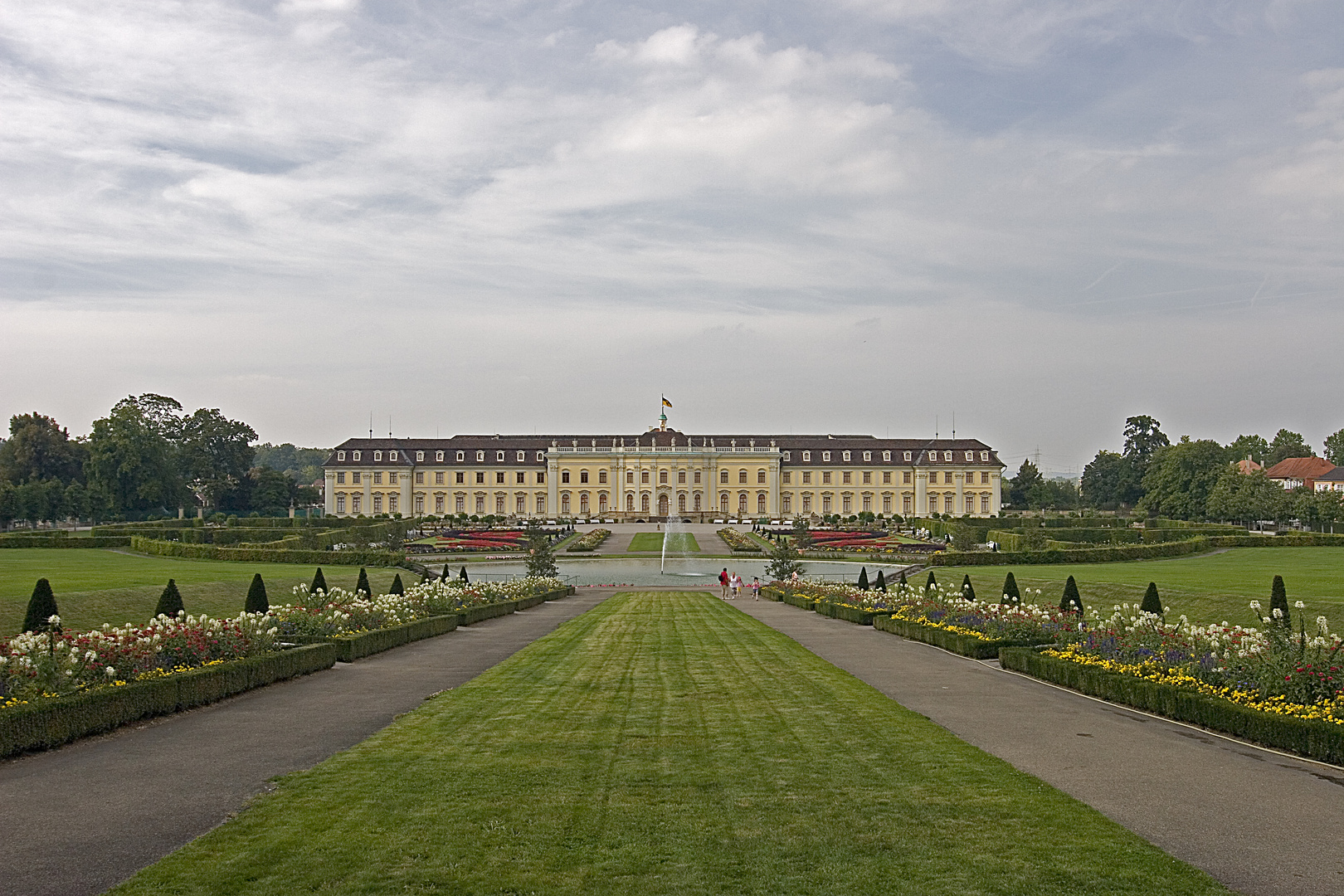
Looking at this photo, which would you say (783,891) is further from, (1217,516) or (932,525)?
(1217,516)

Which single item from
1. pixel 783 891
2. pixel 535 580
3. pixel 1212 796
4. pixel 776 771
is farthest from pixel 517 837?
pixel 535 580

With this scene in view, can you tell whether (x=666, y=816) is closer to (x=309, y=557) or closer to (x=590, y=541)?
(x=309, y=557)

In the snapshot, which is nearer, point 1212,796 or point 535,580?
point 1212,796

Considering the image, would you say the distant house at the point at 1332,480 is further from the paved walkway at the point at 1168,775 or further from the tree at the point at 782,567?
the paved walkway at the point at 1168,775

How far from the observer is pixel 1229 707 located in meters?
11.7

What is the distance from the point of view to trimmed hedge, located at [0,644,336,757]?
33.3ft

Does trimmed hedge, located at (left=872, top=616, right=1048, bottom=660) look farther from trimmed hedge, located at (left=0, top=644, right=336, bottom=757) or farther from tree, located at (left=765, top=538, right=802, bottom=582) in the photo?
tree, located at (left=765, top=538, right=802, bottom=582)

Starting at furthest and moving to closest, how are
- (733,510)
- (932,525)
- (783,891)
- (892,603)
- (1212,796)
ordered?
(733,510)
(932,525)
(892,603)
(1212,796)
(783,891)

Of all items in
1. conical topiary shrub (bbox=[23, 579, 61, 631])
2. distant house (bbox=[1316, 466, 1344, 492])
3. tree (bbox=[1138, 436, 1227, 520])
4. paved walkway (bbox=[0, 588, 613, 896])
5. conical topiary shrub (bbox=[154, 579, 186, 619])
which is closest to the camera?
paved walkway (bbox=[0, 588, 613, 896])

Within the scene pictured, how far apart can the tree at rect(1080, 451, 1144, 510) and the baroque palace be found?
1485 cm

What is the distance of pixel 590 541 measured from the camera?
67000 millimetres

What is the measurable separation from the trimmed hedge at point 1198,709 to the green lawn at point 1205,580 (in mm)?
8814

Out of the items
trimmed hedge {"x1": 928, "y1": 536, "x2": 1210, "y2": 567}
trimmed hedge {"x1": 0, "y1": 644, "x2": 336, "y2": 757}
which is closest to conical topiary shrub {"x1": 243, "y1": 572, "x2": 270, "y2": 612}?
trimmed hedge {"x1": 0, "y1": 644, "x2": 336, "y2": 757}

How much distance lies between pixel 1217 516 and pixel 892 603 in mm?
65308
